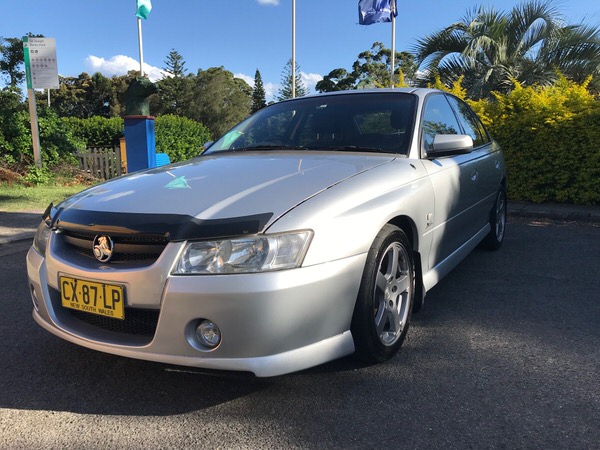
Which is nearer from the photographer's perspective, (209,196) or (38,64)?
(209,196)

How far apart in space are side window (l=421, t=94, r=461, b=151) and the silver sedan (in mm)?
178

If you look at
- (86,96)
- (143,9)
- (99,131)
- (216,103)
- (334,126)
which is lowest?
(334,126)

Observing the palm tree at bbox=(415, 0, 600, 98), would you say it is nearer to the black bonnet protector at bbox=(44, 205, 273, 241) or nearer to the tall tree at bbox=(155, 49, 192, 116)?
the black bonnet protector at bbox=(44, 205, 273, 241)

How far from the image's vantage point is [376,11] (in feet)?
53.5

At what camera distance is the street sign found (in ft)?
31.7

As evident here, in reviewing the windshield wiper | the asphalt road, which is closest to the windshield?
the windshield wiper

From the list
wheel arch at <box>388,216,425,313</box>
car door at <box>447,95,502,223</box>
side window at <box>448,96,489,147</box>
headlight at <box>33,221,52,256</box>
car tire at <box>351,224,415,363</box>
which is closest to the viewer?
car tire at <box>351,224,415,363</box>

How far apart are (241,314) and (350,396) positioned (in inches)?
28.6

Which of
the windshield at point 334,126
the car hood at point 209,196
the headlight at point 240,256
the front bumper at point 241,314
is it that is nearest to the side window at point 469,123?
the windshield at point 334,126

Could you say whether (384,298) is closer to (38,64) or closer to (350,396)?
(350,396)

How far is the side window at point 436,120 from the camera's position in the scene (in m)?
3.27

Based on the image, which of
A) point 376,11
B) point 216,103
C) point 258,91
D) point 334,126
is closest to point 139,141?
point 334,126

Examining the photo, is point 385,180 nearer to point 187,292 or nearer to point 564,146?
point 187,292

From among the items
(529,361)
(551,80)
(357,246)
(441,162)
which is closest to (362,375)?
(357,246)
